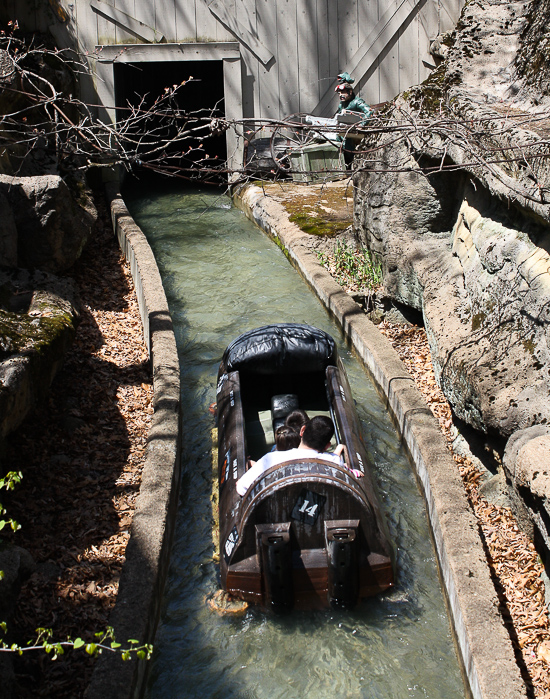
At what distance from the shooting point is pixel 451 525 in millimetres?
4387

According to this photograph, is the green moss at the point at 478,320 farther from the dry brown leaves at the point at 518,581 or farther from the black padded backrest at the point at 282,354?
the black padded backrest at the point at 282,354

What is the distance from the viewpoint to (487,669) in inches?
135

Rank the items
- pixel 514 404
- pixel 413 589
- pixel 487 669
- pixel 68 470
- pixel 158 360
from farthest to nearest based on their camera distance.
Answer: pixel 158 360 → pixel 68 470 → pixel 514 404 → pixel 413 589 → pixel 487 669

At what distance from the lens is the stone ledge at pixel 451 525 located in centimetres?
346

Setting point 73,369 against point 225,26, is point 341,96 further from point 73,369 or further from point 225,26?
point 73,369

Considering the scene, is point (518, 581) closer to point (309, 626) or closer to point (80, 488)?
point (309, 626)

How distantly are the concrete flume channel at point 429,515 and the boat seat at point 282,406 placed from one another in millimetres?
775

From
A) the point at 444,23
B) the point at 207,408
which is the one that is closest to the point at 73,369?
the point at 207,408

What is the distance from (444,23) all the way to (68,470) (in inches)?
465

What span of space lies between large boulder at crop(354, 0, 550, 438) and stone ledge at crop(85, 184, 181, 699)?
2.31 m

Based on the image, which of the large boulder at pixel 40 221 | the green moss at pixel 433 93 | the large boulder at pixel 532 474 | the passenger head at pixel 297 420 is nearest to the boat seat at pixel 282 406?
the passenger head at pixel 297 420

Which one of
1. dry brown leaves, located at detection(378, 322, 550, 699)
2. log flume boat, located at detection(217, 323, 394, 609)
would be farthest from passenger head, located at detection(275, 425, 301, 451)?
dry brown leaves, located at detection(378, 322, 550, 699)

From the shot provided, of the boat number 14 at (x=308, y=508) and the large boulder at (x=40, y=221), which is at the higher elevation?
the large boulder at (x=40, y=221)

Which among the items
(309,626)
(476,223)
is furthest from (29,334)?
(476,223)
